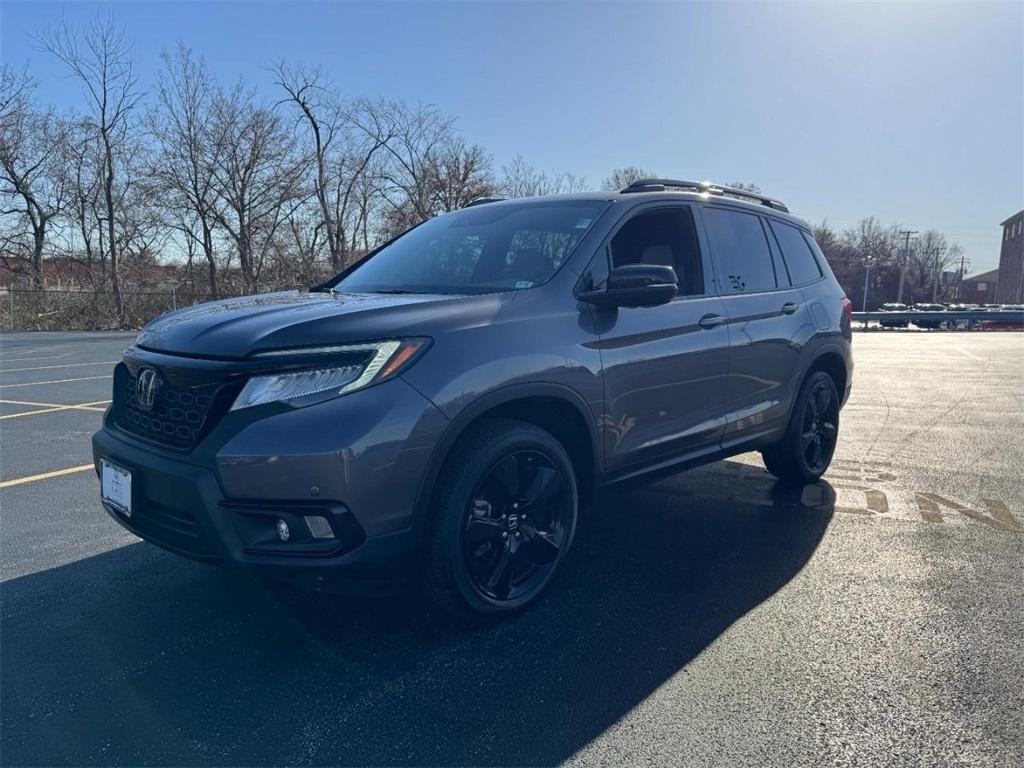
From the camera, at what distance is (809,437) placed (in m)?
5.09

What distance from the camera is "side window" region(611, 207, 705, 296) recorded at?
12.4ft

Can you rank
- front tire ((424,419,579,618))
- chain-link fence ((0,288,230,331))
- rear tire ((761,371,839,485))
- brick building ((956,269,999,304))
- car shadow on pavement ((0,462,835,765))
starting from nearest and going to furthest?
→ car shadow on pavement ((0,462,835,765)), front tire ((424,419,579,618)), rear tire ((761,371,839,485)), chain-link fence ((0,288,230,331)), brick building ((956,269,999,304))

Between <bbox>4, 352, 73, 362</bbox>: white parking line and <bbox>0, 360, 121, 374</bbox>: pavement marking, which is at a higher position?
<bbox>4, 352, 73, 362</bbox>: white parking line

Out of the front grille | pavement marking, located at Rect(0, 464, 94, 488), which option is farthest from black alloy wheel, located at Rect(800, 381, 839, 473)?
pavement marking, located at Rect(0, 464, 94, 488)

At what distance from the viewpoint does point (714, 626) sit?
9.84 feet

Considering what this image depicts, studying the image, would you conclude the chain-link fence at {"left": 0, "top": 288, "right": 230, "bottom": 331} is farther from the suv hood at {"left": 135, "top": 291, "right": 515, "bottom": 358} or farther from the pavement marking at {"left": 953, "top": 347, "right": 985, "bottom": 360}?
the suv hood at {"left": 135, "top": 291, "right": 515, "bottom": 358}

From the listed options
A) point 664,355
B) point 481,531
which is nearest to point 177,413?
point 481,531

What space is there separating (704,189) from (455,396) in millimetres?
2501

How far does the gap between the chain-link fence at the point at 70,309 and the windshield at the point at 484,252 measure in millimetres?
24395

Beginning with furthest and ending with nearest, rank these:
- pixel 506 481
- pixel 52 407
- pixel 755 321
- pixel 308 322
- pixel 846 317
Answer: pixel 52 407
pixel 846 317
pixel 755 321
pixel 506 481
pixel 308 322

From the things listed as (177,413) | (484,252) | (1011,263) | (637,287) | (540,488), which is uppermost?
(1011,263)

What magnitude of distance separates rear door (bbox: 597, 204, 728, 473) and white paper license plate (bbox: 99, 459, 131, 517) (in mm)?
2011

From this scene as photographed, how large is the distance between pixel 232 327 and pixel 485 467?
110cm

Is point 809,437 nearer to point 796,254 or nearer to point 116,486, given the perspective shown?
point 796,254
